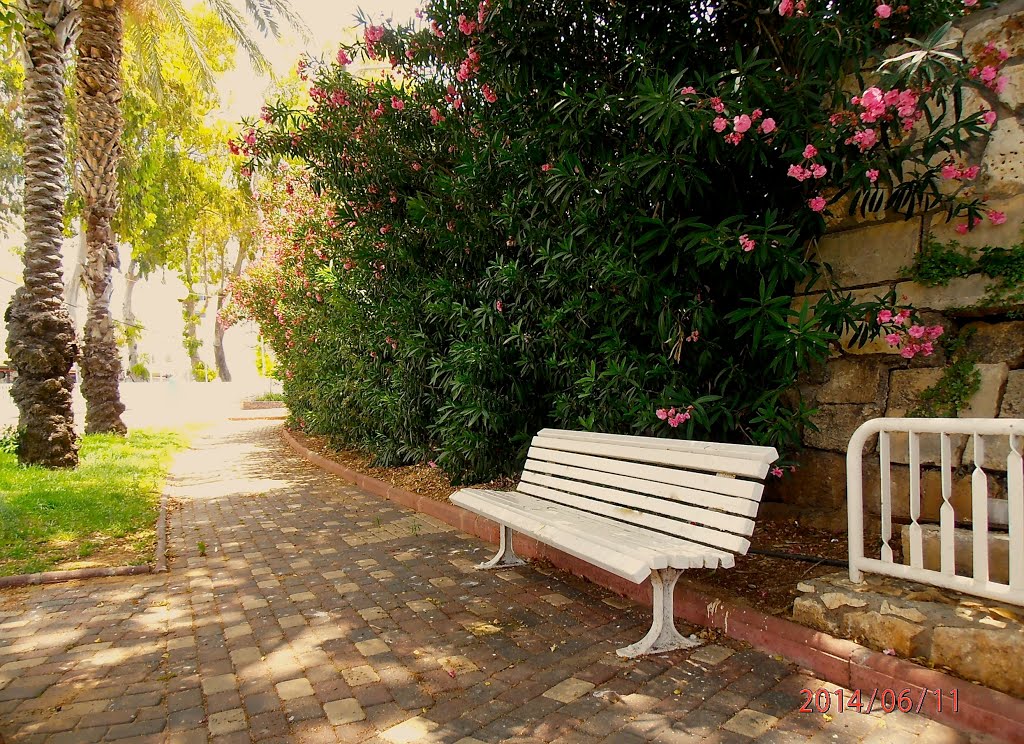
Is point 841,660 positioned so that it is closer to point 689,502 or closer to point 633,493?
point 689,502

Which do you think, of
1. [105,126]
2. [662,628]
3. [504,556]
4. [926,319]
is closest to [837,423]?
[926,319]

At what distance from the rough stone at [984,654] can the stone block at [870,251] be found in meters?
2.13

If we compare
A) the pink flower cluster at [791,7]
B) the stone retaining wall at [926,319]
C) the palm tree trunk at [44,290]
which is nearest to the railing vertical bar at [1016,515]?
the stone retaining wall at [926,319]

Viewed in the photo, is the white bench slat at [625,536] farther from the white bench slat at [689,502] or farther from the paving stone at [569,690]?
the paving stone at [569,690]

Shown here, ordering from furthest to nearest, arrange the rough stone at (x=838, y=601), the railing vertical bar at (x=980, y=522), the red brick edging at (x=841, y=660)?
1. the rough stone at (x=838, y=601)
2. the railing vertical bar at (x=980, y=522)
3. the red brick edging at (x=841, y=660)

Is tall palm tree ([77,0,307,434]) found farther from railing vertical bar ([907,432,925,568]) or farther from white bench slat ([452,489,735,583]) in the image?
railing vertical bar ([907,432,925,568])

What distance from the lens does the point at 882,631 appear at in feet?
8.91

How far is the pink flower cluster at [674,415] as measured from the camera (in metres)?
3.86

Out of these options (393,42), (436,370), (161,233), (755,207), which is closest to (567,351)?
(755,207)

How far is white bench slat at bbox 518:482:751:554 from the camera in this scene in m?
2.97

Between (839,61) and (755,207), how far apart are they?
889mm

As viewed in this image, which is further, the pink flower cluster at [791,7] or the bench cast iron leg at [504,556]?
the bench cast iron leg at [504,556]

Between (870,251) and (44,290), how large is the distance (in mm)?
9270

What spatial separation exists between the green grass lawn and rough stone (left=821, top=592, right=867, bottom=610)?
455 centimetres
